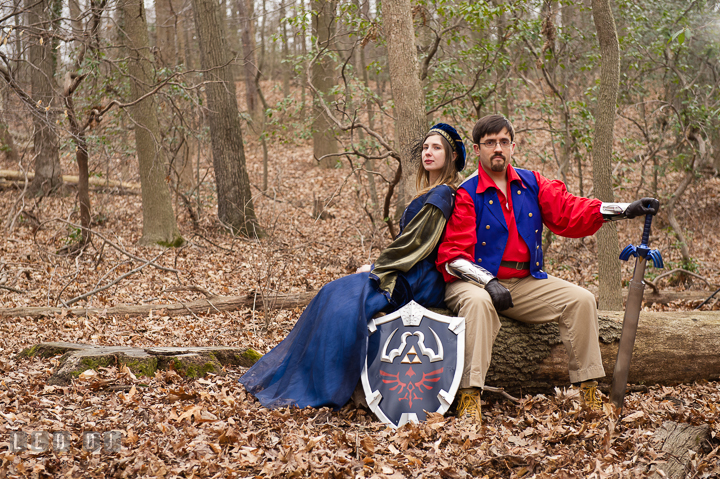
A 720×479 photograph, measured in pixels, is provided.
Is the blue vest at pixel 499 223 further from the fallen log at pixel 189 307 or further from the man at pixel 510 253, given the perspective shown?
the fallen log at pixel 189 307

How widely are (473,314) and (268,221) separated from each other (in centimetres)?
725

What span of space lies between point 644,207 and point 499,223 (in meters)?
0.90

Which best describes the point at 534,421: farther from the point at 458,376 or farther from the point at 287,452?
the point at 287,452

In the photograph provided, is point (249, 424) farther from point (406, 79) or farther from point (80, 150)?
point (80, 150)

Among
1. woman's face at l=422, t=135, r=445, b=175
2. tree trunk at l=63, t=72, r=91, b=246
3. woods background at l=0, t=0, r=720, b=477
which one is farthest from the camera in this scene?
tree trunk at l=63, t=72, r=91, b=246

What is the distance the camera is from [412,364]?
356 centimetres

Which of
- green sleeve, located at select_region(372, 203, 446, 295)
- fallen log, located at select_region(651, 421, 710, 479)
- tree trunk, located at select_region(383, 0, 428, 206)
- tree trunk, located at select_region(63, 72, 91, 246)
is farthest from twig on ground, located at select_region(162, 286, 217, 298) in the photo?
fallen log, located at select_region(651, 421, 710, 479)

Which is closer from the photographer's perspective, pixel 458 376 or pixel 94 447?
pixel 94 447

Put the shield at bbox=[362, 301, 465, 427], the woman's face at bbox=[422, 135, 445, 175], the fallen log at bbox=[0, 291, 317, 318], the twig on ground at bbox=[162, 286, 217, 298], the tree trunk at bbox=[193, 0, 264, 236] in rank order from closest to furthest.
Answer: the shield at bbox=[362, 301, 465, 427] → the woman's face at bbox=[422, 135, 445, 175] → the fallen log at bbox=[0, 291, 317, 318] → the twig on ground at bbox=[162, 286, 217, 298] → the tree trunk at bbox=[193, 0, 264, 236]

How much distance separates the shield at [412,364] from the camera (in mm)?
3463

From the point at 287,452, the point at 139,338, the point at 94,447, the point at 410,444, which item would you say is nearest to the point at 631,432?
the point at 410,444

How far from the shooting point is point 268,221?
10.3 m

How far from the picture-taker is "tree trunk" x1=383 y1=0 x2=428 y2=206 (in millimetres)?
5852

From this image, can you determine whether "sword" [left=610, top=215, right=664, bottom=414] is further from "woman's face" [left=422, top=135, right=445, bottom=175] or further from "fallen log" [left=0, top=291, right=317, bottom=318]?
"fallen log" [left=0, top=291, right=317, bottom=318]
